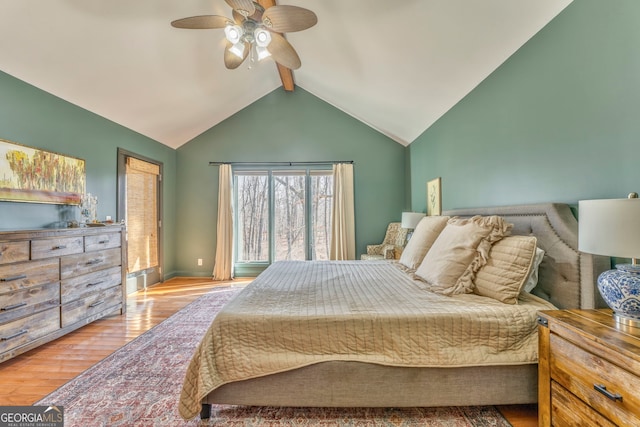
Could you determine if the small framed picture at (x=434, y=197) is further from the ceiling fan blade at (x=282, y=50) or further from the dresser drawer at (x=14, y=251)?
the dresser drawer at (x=14, y=251)

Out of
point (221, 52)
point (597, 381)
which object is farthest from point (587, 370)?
point (221, 52)

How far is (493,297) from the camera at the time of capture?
170 centimetres

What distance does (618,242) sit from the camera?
3.46ft

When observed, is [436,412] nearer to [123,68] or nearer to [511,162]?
[511,162]

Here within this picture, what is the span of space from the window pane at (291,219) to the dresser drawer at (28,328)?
313 centimetres

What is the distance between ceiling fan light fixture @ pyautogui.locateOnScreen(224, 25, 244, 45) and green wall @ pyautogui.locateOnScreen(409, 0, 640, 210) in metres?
2.25

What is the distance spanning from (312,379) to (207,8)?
336 cm

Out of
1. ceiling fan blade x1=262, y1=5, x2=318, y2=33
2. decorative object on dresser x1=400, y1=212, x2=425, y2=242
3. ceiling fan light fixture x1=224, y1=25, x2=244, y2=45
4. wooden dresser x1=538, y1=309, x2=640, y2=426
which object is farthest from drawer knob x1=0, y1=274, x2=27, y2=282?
decorative object on dresser x1=400, y1=212, x2=425, y2=242

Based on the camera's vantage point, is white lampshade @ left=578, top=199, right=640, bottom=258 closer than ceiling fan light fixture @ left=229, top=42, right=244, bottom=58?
Yes

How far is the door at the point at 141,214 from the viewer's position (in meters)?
3.89

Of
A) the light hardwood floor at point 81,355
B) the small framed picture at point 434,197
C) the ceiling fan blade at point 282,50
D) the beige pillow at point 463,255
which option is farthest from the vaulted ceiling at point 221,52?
the light hardwood floor at point 81,355

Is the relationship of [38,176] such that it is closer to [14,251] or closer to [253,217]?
[14,251]

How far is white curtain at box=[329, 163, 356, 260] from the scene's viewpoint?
16.0ft

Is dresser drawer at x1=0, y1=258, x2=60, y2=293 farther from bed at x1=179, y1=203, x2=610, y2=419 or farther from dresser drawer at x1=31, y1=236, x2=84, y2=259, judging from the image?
bed at x1=179, y1=203, x2=610, y2=419
